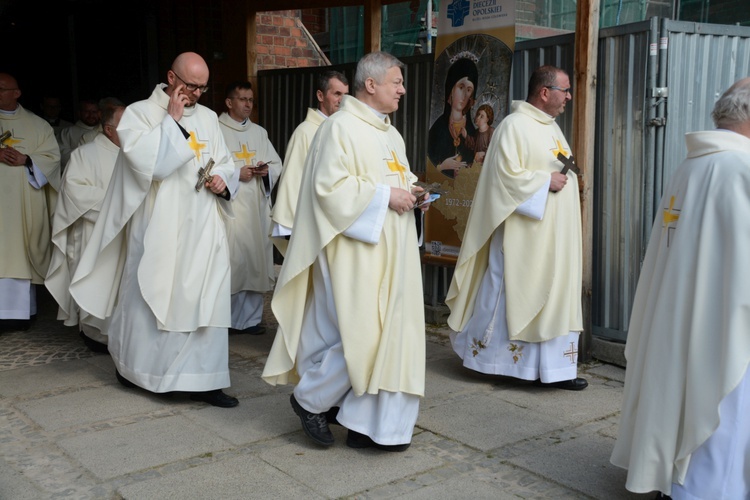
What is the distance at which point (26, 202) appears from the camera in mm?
6855

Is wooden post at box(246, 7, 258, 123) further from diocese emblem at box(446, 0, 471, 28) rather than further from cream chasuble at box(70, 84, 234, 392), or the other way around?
cream chasuble at box(70, 84, 234, 392)

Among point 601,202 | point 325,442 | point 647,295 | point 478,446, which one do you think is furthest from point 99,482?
point 601,202

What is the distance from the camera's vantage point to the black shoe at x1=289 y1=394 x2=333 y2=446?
4.03 m

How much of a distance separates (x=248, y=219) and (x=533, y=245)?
2.58m

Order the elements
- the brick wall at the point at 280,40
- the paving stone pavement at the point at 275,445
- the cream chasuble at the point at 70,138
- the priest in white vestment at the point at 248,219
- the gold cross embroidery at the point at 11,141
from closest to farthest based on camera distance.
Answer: the paving stone pavement at the point at 275,445 < the priest in white vestment at the point at 248,219 < the gold cross embroidery at the point at 11,141 < the cream chasuble at the point at 70,138 < the brick wall at the point at 280,40

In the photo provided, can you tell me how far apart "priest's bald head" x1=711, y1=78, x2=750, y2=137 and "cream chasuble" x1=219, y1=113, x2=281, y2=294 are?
13.2 feet

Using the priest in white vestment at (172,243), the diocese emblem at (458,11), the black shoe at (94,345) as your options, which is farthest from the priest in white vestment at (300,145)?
the black shoe at (94,345)

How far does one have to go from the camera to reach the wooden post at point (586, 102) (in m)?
5.56

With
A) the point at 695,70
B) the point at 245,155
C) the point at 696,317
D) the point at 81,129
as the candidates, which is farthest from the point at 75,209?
the point at 696,317

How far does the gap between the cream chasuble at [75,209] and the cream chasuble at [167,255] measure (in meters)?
1.46

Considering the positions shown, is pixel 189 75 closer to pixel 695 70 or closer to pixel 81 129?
pixel 695 70

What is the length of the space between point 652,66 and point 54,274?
462 cm

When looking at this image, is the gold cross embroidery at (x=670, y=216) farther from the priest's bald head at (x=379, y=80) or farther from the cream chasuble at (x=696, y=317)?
the priest's bald head at (x=379, y=80)

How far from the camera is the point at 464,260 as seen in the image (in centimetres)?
542
